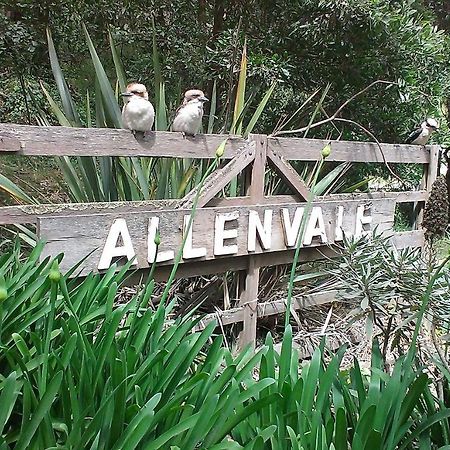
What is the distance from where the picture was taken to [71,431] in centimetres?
111

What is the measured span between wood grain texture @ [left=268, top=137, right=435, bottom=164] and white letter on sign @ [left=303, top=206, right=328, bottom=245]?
30cm

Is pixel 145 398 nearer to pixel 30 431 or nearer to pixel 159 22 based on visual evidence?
pixel 30 431

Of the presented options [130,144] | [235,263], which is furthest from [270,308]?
[130,144]

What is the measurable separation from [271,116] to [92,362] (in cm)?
388

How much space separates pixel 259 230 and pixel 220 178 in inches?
13.6

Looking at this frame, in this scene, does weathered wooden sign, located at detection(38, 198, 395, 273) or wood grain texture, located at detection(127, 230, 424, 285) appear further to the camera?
wood grain texture, located at detection(127, 230, 424, 285)

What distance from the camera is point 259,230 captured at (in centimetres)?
292

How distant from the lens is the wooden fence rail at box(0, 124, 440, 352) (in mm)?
2262

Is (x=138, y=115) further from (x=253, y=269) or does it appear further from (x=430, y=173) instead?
(x=430, y=173)

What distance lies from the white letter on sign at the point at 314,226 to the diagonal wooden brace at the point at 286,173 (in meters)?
0.13

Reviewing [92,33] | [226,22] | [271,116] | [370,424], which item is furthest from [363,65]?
[370,424]

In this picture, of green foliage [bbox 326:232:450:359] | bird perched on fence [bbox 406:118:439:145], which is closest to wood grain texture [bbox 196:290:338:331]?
green foliage [bbox 326:232:450:359]

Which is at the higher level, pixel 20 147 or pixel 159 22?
pixel 159 22

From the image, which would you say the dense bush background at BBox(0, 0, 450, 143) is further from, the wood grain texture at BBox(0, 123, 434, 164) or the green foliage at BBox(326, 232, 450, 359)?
the green foliage at BBox(326, 232, 450, 359)
